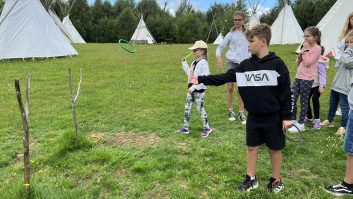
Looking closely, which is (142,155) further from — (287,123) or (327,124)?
(327,124)

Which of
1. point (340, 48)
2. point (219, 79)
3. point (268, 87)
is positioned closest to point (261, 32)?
point (268, 87)

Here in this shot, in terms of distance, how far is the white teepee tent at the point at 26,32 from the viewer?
17391mm

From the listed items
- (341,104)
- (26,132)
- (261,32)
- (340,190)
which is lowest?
(340,190)

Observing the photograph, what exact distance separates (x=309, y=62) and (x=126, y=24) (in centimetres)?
5671

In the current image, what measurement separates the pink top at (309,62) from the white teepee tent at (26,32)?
14746 millimetres

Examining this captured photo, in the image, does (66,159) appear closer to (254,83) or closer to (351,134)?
(254,83)

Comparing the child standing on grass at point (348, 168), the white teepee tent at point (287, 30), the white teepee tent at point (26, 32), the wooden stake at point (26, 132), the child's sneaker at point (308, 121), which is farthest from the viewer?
the white teepee tent at point (287, 30)

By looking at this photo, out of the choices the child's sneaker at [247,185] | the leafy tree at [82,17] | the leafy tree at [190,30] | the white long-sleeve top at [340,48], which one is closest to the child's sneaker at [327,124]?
the white long-sleeve top at [340,48]

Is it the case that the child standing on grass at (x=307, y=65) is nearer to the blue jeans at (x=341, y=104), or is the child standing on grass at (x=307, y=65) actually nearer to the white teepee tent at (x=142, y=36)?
the blue jeans at (x=341, y=104)

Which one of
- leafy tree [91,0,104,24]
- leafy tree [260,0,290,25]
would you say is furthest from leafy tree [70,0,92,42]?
leafy tree [260,0,290,25]

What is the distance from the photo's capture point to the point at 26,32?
18000mm

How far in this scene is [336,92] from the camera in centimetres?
654

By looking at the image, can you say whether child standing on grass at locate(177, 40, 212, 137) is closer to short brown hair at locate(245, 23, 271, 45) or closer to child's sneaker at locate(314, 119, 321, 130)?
Result: short brown hair at locate(245, 23, 271, 45)

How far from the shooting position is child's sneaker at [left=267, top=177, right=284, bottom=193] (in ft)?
13.3
